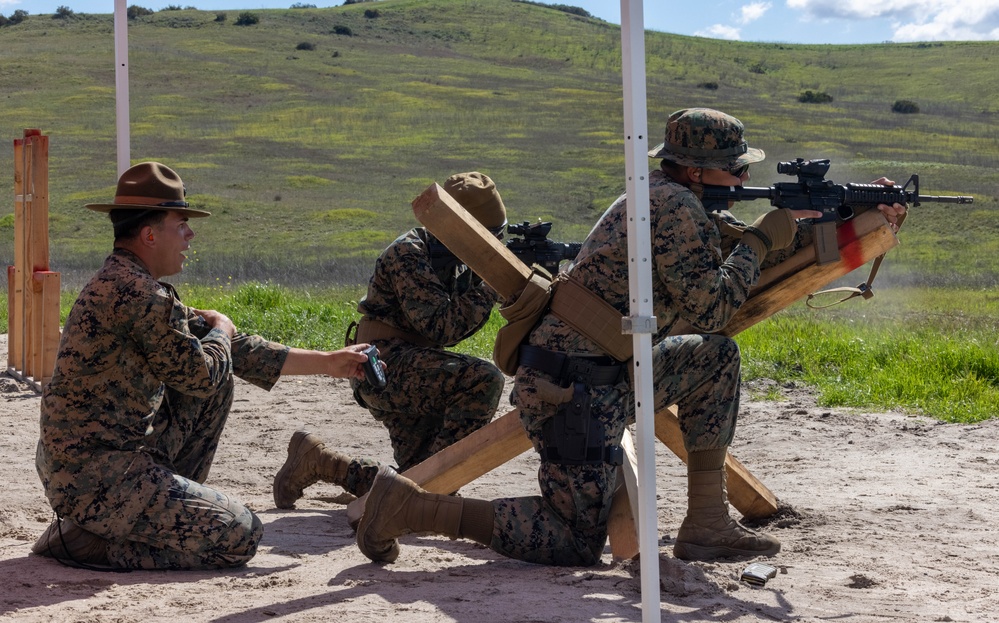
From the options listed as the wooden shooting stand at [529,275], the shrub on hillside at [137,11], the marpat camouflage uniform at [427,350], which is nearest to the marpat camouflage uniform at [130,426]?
the wooden shooting stand at [529,275]

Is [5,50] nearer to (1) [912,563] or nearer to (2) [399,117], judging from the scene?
(2) [399,117]

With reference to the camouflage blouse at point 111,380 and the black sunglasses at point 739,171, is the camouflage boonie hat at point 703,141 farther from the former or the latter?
the camouflage blouse at point 111,380

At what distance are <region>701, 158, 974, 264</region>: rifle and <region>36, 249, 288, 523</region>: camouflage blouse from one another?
7.76 ft

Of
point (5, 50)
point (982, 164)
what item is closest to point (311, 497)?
point (982, 164)

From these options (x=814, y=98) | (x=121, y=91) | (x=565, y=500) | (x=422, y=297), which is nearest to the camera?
(x=565, y=500)

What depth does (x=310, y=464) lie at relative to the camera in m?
5.76

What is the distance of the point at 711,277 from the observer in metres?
4.64

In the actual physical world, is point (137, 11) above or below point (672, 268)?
above

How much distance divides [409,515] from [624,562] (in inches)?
36.8

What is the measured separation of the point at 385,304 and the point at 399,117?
44.3m

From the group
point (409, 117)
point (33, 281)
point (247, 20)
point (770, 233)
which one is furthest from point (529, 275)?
point (247, 20)

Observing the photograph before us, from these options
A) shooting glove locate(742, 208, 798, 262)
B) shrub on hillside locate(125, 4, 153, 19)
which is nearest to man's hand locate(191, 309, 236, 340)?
shooting glove locate(742, 208, 798, 262)

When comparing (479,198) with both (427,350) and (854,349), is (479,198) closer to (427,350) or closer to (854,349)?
(427,350)

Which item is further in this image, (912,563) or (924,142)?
(924,142)
